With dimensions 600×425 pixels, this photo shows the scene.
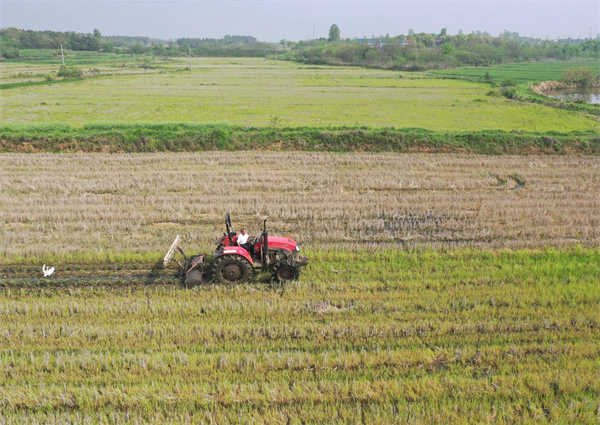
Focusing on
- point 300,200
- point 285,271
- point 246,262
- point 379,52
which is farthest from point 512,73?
point 246,262

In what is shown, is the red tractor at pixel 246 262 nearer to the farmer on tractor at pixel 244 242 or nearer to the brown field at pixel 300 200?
the farmer on tractor at pixel 244 242

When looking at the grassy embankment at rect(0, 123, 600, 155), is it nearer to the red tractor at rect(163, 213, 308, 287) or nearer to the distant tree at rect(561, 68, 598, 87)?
the red tractor at rect(163, 213, 308, 287)

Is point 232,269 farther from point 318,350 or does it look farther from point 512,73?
point 512,73

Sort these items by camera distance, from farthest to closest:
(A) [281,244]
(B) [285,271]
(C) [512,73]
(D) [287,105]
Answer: (C) [512,73] < (D) [287,105] < (A) [281,244] < (B) [285,271]

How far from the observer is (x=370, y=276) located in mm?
11758

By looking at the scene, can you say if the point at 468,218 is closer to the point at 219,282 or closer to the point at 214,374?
the point at 219,282

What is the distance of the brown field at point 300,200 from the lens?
47.5 ft

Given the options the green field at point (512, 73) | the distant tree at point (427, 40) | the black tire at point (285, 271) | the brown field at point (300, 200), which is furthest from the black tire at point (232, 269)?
the distant tree at point (427, 40)

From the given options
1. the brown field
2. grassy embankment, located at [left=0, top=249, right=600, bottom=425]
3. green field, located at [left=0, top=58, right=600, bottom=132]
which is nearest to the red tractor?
grassy embankment, located at [left=0, top=249, right=600, bottom=425]

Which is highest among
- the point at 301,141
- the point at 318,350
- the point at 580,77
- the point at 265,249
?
the point at 580,77

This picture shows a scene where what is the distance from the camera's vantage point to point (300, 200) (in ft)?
59.2

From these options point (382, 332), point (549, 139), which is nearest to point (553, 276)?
point (382, 332)

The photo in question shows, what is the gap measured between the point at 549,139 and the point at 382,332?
23.6 meters

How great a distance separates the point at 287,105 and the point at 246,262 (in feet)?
116
